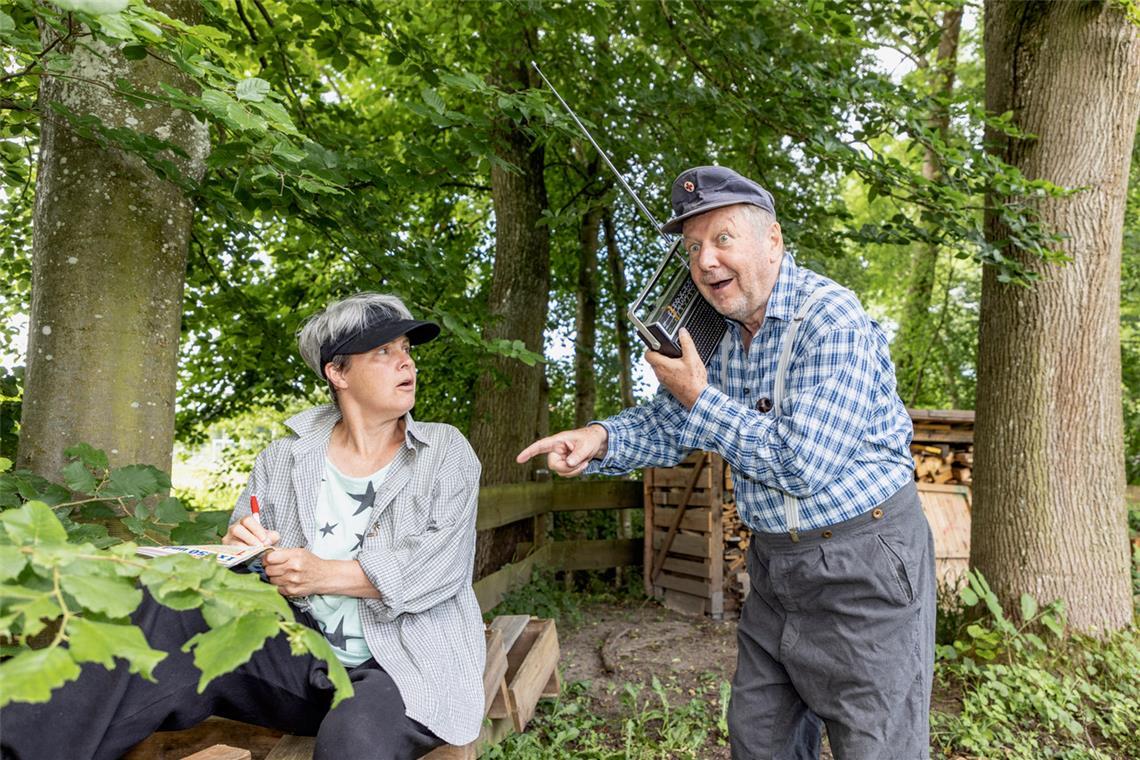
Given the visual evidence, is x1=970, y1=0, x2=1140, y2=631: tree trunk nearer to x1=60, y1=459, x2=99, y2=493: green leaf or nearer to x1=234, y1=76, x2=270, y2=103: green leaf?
x1=234, y1=76, x2=270, y2=103: green leaf

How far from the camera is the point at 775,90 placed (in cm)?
449

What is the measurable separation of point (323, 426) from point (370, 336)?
34 cm

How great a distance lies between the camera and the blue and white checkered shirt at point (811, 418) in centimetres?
202

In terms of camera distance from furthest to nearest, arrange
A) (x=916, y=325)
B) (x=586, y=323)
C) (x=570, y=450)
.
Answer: (x=916, y=325), (x=586, y=323), (x=570, y=450)

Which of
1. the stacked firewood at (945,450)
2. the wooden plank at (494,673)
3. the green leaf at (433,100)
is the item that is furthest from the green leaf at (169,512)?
the stacked firewood at (945,450)

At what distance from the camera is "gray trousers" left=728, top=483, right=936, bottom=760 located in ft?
7.03

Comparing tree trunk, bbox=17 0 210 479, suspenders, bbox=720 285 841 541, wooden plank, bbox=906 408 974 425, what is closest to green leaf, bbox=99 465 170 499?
tree trunk, bbox=17 0 210 479

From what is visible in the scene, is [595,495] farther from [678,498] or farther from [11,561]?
[11,561]

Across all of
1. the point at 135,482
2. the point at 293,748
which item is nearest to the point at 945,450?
the point at 293,748

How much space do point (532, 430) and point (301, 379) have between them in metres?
2.30

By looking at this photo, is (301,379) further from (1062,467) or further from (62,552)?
(62,552)

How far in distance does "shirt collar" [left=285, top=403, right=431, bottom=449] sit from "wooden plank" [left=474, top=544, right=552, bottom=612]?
264cm

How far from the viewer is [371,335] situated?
2584 millimetres

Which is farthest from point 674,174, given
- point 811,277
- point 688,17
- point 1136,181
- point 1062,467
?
point 1136,181
